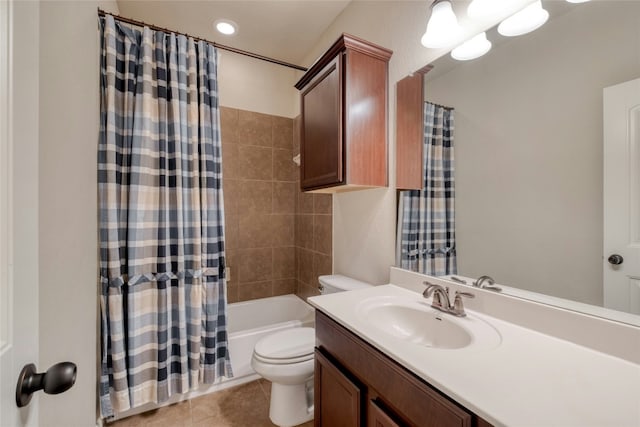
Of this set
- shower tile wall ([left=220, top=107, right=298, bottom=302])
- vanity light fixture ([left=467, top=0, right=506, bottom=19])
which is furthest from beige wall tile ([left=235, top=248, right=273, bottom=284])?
vanity light fixture ([left=467, top=0, right=506, bottom=19])

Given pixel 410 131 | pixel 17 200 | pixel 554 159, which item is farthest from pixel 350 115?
pixel 17 200

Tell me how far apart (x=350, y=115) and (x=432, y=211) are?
0.64m

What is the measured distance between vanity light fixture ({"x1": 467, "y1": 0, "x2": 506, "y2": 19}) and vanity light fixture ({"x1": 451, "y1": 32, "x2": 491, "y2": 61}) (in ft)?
0.21

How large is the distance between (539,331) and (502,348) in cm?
22

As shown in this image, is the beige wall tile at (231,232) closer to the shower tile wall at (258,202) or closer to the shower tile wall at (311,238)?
the shower tile wall at (258,202)

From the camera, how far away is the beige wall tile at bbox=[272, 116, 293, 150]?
8.49ft

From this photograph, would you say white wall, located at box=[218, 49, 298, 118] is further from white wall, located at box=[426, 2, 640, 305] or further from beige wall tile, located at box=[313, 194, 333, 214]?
white wall, located at box=[426, 2, 640, 305]

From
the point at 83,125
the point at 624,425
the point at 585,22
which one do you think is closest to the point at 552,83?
the point at 585,22

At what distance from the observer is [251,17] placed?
1935 millimetres

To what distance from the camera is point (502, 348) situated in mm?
782

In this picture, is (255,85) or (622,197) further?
(255,85)

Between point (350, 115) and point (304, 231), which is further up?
point (350, 115)

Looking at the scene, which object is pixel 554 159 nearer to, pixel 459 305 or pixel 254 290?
pixel 459 305

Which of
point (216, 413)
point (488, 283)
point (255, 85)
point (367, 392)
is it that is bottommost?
point (216, 413)
